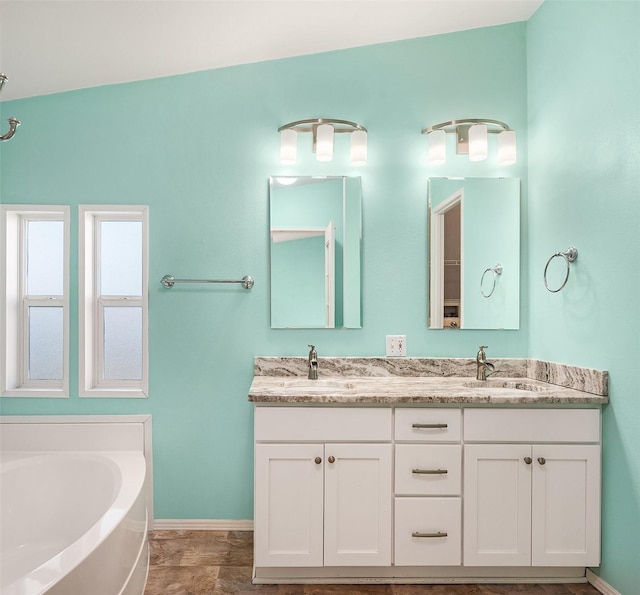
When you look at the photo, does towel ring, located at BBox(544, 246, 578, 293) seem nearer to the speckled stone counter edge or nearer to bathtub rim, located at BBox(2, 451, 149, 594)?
→ the speckled stone counter edge

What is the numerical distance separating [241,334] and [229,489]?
82 centimetres

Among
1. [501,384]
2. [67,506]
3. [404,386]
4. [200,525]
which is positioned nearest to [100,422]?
[67,506]

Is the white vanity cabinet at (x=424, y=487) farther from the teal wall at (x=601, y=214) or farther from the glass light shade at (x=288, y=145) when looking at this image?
the glass light shade at (x=288, y=145)

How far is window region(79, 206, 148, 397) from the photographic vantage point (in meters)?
2.84

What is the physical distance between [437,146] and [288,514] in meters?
1.91

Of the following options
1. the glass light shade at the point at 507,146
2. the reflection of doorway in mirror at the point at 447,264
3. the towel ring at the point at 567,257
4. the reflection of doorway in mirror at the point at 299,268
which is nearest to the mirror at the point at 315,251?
the reflection of doorway in mirror at the point at 299,268

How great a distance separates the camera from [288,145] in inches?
109

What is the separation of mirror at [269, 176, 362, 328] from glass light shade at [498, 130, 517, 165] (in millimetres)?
774

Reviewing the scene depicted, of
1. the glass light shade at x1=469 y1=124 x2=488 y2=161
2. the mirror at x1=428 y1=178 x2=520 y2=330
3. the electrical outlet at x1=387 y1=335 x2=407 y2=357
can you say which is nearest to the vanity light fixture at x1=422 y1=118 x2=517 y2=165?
the glass light shade at x1=469 y1=124 x2=488 y2=161

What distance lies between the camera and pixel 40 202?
2.82m

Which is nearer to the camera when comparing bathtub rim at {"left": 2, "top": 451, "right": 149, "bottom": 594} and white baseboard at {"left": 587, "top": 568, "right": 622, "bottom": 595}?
bathtub rim at {"left": 2, "top": 451, "right": 149, "bottom": 594}

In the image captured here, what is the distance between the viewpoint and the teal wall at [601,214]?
208cm

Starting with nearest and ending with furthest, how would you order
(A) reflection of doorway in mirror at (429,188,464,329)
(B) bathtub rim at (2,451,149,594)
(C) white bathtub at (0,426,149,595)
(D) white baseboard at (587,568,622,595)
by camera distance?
(B) bathtub rim at (2,451,149,594) → (C) white bathtub at (0,426,149,595) → (D) white baseboard at (587,568,622,595) → (A) reflection of doorway in mirror at (429,188,464,329)

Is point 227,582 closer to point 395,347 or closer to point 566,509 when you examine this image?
point 395,347
